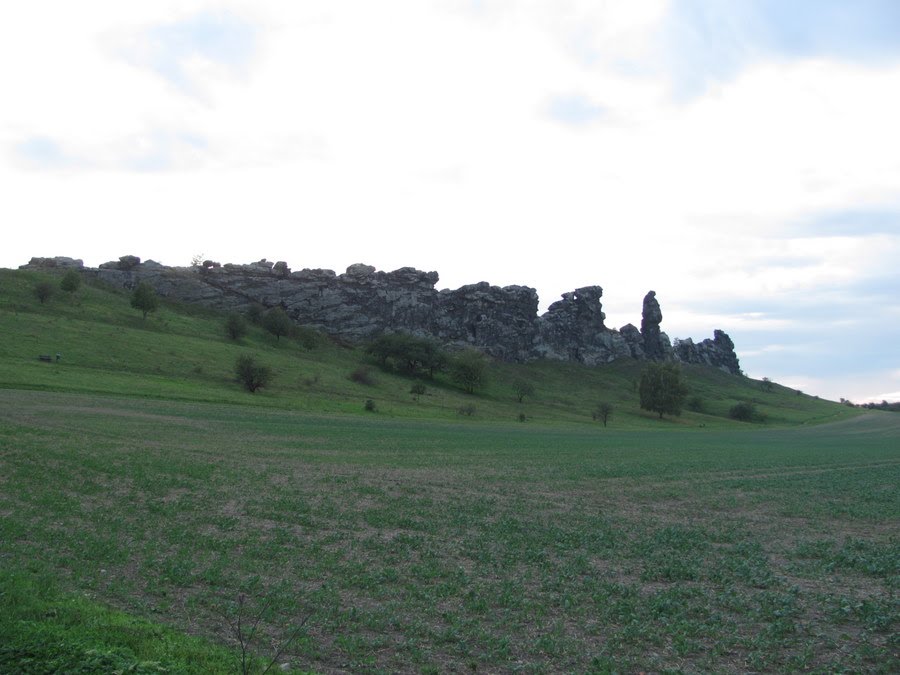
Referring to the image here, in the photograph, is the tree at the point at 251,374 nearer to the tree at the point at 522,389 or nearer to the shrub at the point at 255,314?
the tree at the point at 522,389

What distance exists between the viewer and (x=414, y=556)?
18.0 m

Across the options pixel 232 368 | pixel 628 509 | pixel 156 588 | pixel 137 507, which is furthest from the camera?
pixel 232 368

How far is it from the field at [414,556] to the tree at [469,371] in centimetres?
8111

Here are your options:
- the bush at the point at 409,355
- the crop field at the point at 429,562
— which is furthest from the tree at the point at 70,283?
the crop field at the point at 429,562

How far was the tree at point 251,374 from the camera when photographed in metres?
88.1

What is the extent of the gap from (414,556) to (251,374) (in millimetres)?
74180

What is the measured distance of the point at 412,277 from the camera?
19312 cm

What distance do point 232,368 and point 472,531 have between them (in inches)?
3191

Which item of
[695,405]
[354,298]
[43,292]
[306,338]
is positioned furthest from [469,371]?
[43,292]

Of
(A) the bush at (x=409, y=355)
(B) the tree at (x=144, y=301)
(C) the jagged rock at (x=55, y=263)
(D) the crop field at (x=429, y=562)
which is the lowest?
(D) the crop field at (x=429, y=562)

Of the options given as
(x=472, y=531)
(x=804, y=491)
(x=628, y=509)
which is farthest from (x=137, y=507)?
(x=804, y=491)

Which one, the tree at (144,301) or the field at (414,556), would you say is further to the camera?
the tree at (144,301)

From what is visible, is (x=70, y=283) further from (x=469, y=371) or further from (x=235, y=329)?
(x=469, y=371)

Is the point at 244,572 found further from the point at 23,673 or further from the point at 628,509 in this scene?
the point at 628,509
